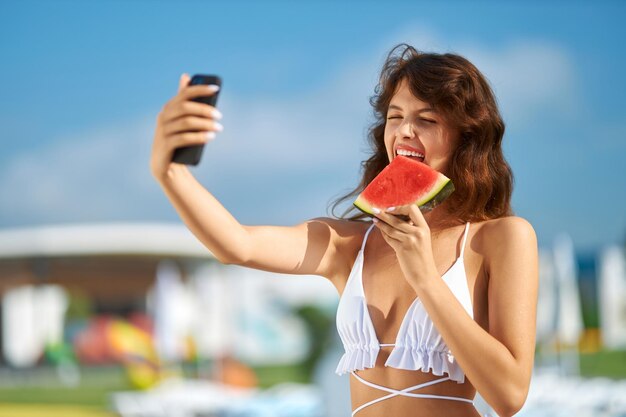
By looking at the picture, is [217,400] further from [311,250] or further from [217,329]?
[311,250]

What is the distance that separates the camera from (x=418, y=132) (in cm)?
212

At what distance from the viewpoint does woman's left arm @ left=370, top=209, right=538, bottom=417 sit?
184cm

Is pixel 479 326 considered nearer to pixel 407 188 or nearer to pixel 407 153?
pixel 407 188

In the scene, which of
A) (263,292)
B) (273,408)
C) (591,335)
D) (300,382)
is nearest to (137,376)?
(263,292)

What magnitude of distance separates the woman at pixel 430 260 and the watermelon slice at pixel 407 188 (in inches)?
2.9

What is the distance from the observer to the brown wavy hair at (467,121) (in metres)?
2.13

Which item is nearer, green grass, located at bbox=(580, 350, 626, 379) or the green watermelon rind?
the green watermelon rind

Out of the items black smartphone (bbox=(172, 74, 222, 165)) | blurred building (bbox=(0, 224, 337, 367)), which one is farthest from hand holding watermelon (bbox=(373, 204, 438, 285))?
blurred building (bbox=(0, 224, 337, 367))

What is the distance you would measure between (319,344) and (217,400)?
2.71 m

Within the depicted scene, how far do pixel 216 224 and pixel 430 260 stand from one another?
0.47 meters

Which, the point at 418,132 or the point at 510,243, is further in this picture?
the point at 418,132

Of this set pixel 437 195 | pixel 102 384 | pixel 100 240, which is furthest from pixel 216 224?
pixel 100 240

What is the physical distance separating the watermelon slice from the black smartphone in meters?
0.53

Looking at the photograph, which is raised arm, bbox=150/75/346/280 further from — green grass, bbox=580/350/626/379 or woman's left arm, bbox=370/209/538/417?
green grass, bbox=580/350/626/379
